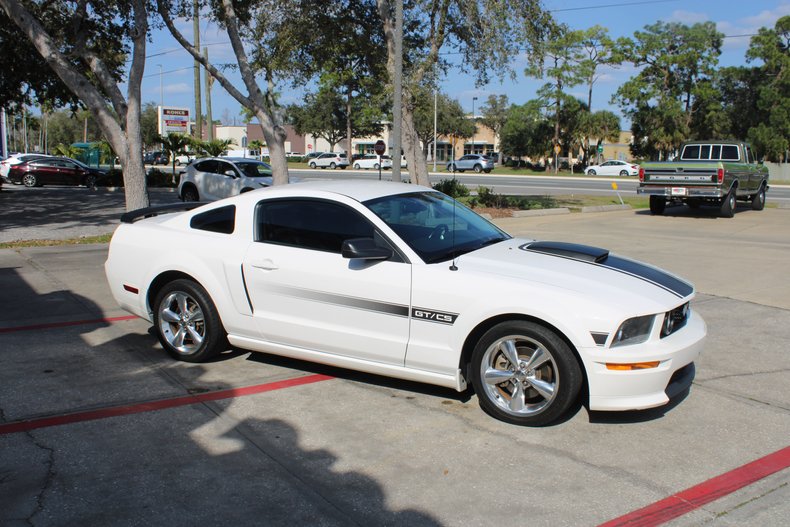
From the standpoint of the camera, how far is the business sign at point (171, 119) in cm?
4479

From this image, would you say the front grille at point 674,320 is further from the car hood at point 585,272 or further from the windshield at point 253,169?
the windshield at point 253,169

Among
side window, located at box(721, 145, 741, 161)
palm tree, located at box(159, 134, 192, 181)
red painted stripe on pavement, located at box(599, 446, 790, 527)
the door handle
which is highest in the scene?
palm tree, located at box(159, 134, 192, 181)

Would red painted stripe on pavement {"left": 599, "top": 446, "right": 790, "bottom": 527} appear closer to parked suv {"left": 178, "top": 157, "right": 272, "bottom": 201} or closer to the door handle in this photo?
the door handle

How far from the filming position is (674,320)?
15.9 ft

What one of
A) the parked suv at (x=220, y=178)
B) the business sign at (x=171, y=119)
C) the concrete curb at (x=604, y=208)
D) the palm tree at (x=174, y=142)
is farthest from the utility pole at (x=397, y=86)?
the business sign at (x=171, y=119)

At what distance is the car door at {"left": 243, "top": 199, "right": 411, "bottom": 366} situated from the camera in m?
5.02

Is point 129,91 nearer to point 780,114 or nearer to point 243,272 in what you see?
point 243,272

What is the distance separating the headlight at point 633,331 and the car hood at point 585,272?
73mm

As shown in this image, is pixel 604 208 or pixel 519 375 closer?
pixel 519 375

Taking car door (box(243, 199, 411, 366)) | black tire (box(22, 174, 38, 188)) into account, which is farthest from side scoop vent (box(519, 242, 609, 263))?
black tire (box(22, 174, 38, 188))

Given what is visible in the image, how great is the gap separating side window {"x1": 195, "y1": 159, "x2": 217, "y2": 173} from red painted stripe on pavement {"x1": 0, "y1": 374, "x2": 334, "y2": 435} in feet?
58.7

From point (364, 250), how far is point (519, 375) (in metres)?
1.35

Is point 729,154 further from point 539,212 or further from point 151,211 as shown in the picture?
point 151,211

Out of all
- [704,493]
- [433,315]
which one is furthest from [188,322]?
[704,493]
